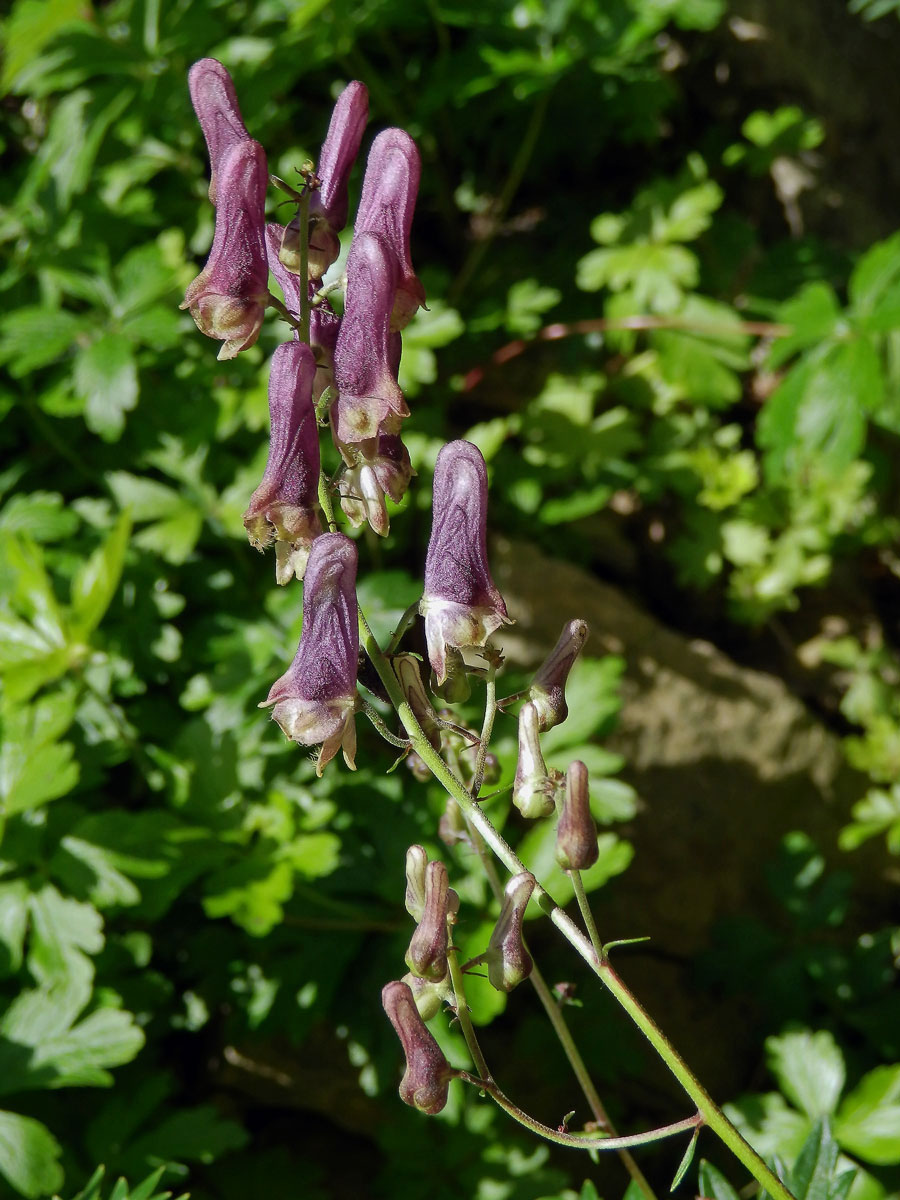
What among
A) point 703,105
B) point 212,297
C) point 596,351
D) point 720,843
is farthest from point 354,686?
point 703,105

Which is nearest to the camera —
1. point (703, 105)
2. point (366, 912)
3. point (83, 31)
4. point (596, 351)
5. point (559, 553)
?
point (366, 912)

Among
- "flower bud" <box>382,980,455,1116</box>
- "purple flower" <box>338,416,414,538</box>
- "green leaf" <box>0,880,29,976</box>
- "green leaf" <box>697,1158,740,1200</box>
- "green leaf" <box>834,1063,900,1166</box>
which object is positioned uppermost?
"purple flower" <box>338,416,414,538</box>

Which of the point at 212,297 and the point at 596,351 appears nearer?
the point at 212,297

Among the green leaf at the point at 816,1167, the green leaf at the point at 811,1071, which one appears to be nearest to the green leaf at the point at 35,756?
the green leaf at the point at 816,1167

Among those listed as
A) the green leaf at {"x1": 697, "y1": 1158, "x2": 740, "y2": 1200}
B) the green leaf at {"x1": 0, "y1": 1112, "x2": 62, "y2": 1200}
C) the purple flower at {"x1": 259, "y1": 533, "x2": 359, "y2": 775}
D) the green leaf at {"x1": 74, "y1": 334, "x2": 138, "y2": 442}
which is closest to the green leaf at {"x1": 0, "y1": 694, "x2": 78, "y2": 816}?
the green leaf at {"x1": 0, "y1": 1112, "x2": 62, "y2": 1200}

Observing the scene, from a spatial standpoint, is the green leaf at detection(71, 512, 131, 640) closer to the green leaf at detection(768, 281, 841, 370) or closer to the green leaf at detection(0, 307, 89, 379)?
the green leaf at detection(0, 307, 89, 379)

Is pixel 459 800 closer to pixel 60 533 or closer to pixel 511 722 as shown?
pixel 511 722

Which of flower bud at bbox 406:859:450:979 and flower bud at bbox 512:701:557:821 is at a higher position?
flower bud at bbox 512:701:557:821
